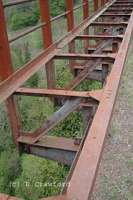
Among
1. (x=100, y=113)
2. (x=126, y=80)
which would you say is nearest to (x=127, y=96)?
(x=126, y=80)

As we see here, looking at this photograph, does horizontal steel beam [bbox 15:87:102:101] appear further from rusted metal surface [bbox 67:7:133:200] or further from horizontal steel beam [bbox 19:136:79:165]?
horizontal steel beam [bbox 19:136:79:165]

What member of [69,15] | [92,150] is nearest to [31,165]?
[92,150]

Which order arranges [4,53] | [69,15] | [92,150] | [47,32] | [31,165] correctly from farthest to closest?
1. [69,15]
2. [47,32]
3. [31,165]
4. [4,53]
5. [92,150]

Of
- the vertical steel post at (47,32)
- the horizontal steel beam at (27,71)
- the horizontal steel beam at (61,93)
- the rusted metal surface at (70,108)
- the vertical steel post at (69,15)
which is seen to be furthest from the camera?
the vertical steel post at (69,15)

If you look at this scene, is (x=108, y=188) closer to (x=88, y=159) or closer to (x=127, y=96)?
(x=88, y=159)

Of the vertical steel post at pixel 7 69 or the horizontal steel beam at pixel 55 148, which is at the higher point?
the vertical steel post at pixel 7 69

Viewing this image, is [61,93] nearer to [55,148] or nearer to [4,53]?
[55,148]

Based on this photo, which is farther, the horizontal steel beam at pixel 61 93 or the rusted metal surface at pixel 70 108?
the horizontal steel beam at pixel 61 93

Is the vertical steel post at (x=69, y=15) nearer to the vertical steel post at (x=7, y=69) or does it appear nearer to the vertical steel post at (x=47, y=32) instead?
the vertical steel post at (x=47, y=32)

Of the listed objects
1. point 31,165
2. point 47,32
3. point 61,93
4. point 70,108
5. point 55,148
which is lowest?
point 31,165

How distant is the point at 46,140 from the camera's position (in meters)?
2.80

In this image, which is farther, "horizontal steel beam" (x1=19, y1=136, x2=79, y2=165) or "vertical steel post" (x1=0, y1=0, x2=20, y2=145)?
"vertical steel post" (x1=0, y1=0, x2=20, y2=145)

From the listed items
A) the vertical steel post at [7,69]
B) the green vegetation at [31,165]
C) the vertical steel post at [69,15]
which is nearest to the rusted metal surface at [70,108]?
the vertical steel post at [7,69]

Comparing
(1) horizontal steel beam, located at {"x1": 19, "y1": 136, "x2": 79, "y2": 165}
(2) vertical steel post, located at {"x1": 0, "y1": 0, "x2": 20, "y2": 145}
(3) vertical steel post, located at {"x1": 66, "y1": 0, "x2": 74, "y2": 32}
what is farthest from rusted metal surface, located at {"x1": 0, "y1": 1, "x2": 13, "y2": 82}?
(3) vertical steel post, located at {"x1": 66, "y1": 0, "x2": 74, "y2": 32}
